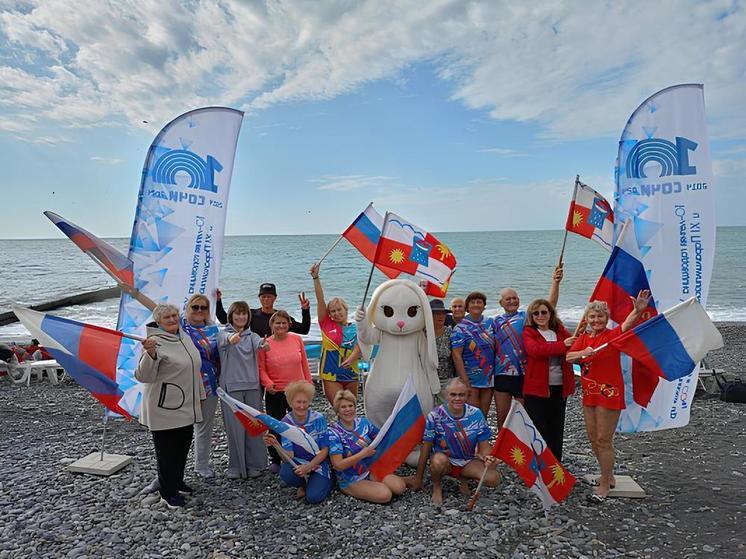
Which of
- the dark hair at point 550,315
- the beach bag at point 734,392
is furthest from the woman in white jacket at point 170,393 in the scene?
the beach bag at point 734,392

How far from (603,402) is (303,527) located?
2423mm

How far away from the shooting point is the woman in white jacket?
4133 mm

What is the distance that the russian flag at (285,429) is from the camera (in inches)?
169

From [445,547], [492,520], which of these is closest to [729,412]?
[492,520]

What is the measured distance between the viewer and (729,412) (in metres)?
6.99

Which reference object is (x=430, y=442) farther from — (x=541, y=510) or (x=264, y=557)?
(x=264, y=557)

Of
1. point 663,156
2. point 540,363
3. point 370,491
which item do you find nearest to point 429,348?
point 540,363

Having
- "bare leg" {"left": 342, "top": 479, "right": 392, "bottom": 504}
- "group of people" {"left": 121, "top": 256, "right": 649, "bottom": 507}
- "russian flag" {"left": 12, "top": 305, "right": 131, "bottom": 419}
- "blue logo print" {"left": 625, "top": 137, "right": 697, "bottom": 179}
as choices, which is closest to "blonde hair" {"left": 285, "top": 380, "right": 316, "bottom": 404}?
"group of people" {"left": 121, "top": 256, "right": 649, "bottom": 507}

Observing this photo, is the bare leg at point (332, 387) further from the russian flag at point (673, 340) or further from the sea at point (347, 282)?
the sea at point (347, 282)

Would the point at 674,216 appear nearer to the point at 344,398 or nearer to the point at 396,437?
the point at 396,437

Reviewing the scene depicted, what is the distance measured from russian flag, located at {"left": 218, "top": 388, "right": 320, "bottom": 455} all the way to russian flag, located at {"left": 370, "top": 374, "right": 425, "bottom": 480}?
493mm

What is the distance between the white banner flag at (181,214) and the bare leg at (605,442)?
396 centimetres

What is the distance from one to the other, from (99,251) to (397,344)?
2.77 meters

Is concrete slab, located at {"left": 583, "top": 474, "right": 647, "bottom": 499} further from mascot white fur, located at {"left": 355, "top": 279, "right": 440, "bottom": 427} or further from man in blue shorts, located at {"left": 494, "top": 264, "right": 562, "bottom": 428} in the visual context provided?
mascot white fur, located at {"left": 355, "top": 279, "right": 440, "bottom": 427}
